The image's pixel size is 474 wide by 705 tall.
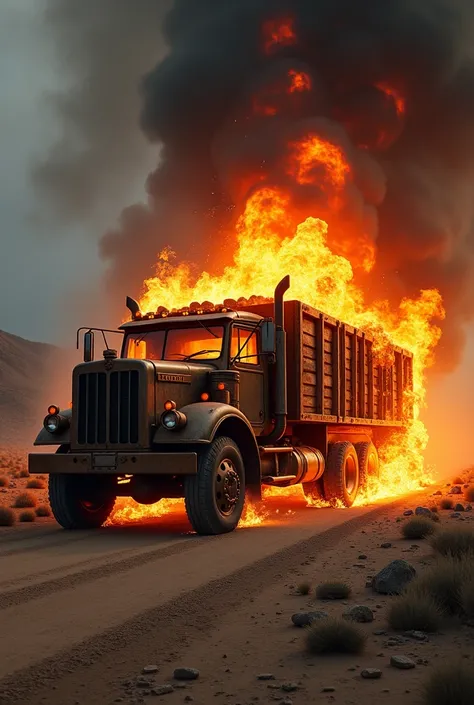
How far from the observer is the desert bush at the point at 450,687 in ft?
11.9

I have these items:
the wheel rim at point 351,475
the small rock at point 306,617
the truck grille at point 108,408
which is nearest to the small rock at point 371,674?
the small rock at point 306,617

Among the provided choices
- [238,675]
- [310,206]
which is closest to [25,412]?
[310,206]

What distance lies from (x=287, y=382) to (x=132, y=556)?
17.7 feet

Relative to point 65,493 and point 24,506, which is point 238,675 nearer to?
point 65,493

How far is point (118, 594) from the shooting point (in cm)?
673

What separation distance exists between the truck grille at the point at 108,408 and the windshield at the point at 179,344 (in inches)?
51.7

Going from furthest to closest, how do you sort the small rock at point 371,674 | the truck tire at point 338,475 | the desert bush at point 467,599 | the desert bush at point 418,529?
the truck tire at point 338,475 < the desert bush at point 418,529 < the desert bush at point 467,599 < the small rock at point 371,674

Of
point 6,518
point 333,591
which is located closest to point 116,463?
point 6,518

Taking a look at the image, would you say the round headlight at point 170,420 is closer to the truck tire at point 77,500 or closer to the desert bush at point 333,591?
the truck tire at point 77,500

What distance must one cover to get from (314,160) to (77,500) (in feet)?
66.7

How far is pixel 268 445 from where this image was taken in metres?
13.2

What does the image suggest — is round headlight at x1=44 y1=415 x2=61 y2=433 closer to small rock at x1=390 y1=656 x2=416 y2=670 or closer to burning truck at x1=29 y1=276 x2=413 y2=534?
burning truck at x1=29 y1=276 x2=413 y2=534

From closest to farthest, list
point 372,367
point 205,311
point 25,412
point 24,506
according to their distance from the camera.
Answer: point 205,311
point 24,506
point 372,367
point 25,412

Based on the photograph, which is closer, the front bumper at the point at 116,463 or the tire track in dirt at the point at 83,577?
the tire track in dirt at the point at 83,577
